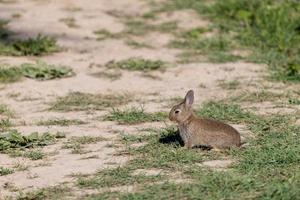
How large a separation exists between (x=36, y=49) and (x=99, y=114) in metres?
2.82

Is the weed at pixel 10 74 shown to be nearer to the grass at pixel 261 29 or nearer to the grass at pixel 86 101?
the grass at pixel 86 101

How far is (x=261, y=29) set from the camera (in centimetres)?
1156

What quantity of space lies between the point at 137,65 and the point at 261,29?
237 centimetres

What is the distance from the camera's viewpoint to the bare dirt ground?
6.44 meters

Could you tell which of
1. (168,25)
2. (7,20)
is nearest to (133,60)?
(168,25)

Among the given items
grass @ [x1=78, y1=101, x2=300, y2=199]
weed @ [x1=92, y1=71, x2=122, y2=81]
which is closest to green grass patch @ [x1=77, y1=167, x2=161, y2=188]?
grass @ [x1=78, y1=101, x2=300, y2=199]

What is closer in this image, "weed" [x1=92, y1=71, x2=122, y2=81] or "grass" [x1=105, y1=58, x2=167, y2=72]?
"weed" [x1=92, y1=71, x2=122, y2=81]

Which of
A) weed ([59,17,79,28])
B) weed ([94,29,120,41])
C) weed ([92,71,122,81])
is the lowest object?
weed ([92,71,122,81])

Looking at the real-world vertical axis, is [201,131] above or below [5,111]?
above

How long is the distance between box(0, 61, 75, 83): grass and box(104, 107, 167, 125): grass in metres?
1.80

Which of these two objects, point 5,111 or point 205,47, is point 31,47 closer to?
point 205,47

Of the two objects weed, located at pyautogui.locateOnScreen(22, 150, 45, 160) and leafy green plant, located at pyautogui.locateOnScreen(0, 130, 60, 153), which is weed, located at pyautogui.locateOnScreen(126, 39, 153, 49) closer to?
leafy green plant, located at pyautogui.locateOnScreen(0, 130, 60, 153)

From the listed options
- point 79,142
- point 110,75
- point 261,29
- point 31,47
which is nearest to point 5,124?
point 79,142

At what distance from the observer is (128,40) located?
1140cm
